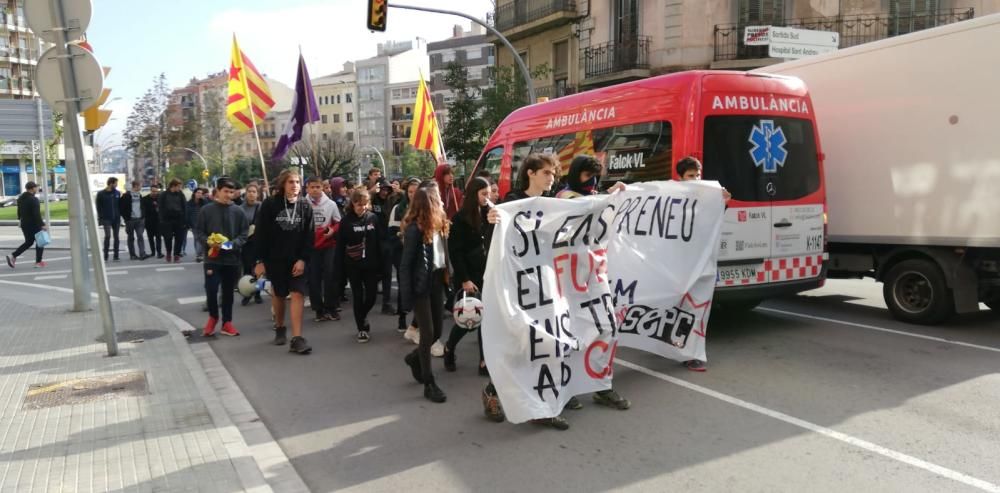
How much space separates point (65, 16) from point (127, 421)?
3.96m

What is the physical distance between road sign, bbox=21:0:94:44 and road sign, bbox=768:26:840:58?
11.3 m

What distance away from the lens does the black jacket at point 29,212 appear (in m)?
15.5

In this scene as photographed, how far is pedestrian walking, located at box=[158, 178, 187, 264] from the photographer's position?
16.2m

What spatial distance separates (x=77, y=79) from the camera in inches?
264

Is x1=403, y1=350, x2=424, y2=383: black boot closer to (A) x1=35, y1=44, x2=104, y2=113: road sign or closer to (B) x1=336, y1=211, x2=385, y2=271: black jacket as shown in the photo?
(B) x1=336, y1=211, x2=385, y2=271: black jacket

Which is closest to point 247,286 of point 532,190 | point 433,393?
point 433,393

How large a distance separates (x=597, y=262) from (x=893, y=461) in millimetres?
2154

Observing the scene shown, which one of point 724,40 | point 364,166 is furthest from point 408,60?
point 724,40

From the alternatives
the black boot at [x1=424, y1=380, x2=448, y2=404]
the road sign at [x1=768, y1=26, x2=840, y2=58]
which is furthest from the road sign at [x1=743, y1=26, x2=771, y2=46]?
the black boot at [x1=424, y1=380, x2=448, y2=404]

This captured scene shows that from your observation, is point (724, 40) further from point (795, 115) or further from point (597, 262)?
point (597, 262)

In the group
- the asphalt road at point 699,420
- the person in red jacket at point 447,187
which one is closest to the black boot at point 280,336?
the asphalt road at point 699,420

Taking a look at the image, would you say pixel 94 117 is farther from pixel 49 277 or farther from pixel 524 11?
pixel 524 11

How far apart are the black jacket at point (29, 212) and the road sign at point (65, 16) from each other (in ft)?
34.3

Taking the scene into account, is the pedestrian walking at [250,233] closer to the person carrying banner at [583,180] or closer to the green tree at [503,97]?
the person carrying banner at [583,180]
